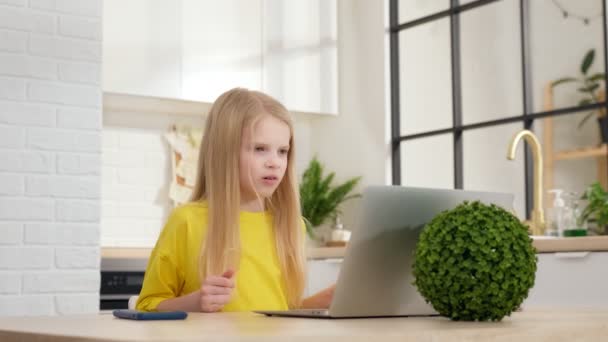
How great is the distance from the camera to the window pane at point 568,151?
16.8ft

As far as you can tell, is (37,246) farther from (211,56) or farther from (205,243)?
(211,56)

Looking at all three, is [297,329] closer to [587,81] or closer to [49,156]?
[49,156]

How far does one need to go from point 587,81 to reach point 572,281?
2.25 meters

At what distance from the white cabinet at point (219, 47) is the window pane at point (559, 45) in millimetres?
1569

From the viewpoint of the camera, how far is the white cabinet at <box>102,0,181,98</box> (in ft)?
14.5

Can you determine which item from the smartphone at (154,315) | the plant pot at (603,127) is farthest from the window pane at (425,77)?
the smartphone at (154,315)

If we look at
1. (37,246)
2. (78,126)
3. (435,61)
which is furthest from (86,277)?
(435,61)

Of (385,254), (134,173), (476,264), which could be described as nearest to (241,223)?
(385,254)

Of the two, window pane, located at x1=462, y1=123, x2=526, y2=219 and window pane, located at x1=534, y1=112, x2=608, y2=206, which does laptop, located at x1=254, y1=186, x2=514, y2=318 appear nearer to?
window pane, located at x1=534, y1=112, x2=608, y2=206

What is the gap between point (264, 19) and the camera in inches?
198

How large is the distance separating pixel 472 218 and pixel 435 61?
4331 millimetres

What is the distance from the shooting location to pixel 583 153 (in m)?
5.04

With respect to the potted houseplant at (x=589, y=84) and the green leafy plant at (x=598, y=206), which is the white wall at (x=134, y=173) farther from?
the green leafy plant at (x=598, y=206)

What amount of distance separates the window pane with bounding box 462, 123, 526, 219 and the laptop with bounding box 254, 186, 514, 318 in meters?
4.05
